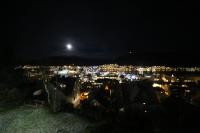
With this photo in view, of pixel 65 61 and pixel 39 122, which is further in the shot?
pixel 65 61

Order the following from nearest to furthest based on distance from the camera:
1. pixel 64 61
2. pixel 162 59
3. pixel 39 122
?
pixel 39 122
pixel 64 61
pixel 162 59

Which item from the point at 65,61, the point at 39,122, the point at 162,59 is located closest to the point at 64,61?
the point at 65,61

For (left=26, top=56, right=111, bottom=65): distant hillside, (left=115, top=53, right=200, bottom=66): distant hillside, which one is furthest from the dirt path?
(left=115, top=53, right=200, bottom=66): distant hillside

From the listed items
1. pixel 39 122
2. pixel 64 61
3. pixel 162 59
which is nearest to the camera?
pixel 39 122

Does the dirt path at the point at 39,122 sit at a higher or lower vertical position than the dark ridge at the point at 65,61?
lower

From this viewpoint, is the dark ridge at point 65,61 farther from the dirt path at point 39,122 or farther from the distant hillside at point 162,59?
the dirt path at point 39,122

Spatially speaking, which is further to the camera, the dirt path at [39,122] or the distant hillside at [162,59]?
the distant hillside at [162,59]

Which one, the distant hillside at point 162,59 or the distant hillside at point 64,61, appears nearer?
the distant hillside at point 64,61

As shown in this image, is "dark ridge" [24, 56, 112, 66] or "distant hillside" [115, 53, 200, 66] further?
"distant hillside" [115, 53, 200, 66]

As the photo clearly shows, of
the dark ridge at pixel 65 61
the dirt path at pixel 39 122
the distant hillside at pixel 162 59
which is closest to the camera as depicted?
the dirt path at pixel 39 122

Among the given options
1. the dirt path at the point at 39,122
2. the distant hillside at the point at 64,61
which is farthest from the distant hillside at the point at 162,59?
the dirt path at the point at 39,122

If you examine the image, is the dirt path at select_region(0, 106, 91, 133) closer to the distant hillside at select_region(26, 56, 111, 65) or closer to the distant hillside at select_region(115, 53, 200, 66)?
the distant hillside at select_region(26, 56, 111, 65)

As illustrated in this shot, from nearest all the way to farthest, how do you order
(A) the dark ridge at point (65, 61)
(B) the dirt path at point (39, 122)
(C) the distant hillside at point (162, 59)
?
(B) the dirt path at point (39, 122), (A) the dark ridge at point (65, 61), (C) the distant hillside at point (162, 59)

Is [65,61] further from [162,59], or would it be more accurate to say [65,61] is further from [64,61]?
[162,59]
